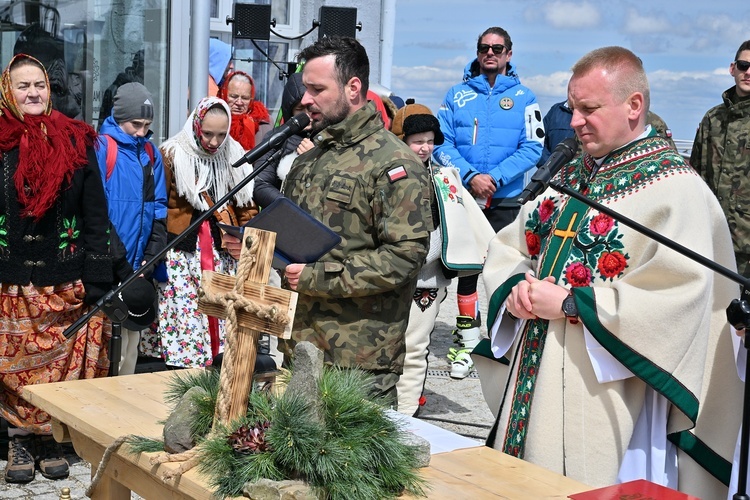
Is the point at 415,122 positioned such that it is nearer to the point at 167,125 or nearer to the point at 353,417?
the point at 167,125

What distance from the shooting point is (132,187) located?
5363mm

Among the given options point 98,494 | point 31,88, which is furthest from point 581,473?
point 31,88

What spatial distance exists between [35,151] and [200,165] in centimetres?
118

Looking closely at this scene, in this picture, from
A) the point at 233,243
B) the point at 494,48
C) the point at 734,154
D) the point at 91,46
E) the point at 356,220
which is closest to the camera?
the point at 233,243

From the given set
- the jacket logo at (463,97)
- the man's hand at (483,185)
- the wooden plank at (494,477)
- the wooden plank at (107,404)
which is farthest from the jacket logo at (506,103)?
the wooden plank at (494,477)

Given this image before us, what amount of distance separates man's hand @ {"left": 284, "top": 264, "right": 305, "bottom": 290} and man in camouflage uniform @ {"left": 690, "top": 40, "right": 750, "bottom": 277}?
11.4ft

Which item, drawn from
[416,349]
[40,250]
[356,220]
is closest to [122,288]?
[356,220]

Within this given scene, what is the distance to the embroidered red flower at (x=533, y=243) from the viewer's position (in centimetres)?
344

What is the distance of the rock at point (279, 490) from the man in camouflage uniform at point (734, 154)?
173 inches

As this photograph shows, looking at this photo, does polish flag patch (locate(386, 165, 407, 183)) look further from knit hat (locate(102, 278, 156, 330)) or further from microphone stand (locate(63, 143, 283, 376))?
knit hat (locate(102, 278, 156, 330))

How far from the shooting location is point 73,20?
6.37m

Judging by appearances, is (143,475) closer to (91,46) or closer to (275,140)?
(275,140)

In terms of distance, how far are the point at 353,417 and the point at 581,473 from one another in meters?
1.03

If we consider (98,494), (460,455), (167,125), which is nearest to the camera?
(460,455)
